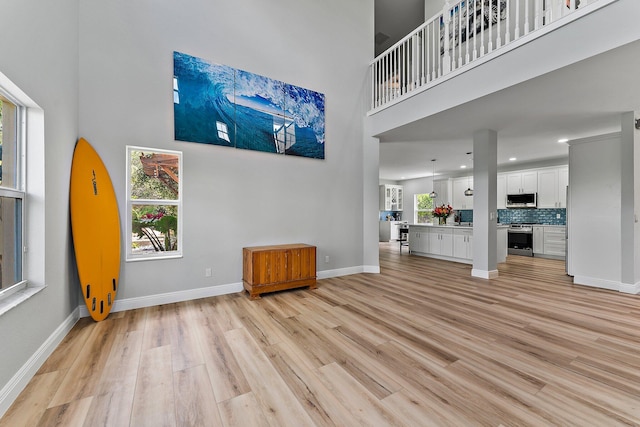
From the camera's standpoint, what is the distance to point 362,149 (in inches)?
204

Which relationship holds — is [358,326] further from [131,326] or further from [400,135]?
[400,135]

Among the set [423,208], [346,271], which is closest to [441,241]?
[346,271]

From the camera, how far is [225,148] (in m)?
3.81

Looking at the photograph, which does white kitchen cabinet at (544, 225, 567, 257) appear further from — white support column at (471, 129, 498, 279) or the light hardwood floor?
the light hardwood floor

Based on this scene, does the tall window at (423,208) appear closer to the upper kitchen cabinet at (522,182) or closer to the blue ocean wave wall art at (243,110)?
the upper kitchen cabinet at (522,182)

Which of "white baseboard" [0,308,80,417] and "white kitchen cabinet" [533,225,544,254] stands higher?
"white kitchen cabinet" [533,225,544,254]

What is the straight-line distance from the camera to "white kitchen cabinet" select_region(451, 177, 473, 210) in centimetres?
903

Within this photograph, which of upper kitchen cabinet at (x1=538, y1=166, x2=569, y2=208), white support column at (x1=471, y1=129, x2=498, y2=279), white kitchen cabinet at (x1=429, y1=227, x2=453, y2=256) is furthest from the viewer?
upper kitchen cabinet at (x1=538, y1=166, x2=569, y2=208)

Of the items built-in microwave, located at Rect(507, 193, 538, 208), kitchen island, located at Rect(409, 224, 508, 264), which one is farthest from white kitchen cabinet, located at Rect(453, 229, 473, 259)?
built-in microwave, located at Rect(507, 193, 538, 208)

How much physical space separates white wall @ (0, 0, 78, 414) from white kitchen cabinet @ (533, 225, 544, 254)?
30.3 feet

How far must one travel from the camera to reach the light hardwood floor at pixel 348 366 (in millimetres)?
1533

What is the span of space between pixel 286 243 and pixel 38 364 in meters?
2.88

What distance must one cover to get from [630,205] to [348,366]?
469 cm

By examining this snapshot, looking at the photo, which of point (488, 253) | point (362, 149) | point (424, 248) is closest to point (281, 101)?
point (362, 149)
